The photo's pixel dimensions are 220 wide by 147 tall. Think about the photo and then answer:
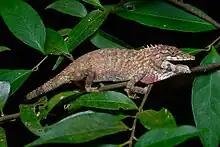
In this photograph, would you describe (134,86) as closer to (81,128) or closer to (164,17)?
(164,17)

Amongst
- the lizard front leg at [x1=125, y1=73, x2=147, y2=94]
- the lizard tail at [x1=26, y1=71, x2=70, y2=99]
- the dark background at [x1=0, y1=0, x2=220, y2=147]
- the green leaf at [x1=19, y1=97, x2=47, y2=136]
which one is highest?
the green leaf at [x1=19, y1=97, x2=47, y2=136]

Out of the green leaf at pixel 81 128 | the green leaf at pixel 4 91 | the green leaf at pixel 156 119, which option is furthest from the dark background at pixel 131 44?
Answer: the green leaf at pixel 81 128

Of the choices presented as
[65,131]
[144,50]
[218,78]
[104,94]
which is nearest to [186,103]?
[144,50]

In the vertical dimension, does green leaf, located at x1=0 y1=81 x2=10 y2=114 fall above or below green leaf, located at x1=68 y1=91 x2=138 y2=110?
below

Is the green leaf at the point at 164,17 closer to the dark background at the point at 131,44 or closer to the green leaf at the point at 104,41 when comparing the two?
the green leaf at the point at 104,41

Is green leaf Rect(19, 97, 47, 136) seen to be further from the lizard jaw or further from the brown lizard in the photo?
the lizard jaw

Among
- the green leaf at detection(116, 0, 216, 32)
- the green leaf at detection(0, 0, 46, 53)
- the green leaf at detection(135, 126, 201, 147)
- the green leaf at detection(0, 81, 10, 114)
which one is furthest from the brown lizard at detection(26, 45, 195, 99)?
the green leaf at detection(135, 126, 201, 147)

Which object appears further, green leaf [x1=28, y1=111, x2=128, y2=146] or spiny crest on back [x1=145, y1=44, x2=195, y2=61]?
spiny crest on back [x1=145, y1=44, x2=195, y2=61]
